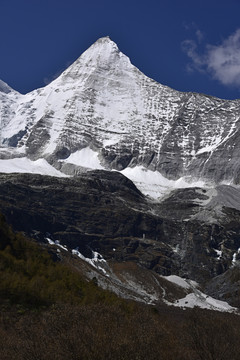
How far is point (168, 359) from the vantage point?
136ft

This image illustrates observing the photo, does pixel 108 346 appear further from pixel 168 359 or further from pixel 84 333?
pixel 168 359

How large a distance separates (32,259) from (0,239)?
24.1 feet

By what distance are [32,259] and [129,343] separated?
7738cm

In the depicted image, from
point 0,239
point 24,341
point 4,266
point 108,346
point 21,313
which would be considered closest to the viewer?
point 108,346

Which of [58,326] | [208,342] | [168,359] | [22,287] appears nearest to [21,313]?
[22,287]

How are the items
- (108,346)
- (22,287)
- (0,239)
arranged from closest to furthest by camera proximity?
(108,346), (22,287), (0,239)

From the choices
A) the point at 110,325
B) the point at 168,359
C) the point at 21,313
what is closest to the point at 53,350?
the point at 110,325

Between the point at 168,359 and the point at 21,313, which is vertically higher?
the point at 168,359

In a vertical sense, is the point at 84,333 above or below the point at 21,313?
above

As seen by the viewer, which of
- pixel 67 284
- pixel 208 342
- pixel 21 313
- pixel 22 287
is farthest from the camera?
pixel 67 284

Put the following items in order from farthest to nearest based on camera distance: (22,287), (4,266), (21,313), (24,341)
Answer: (4,266) < (22,287) < (21,313) < (24,341)

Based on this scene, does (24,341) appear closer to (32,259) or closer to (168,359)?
(168,359)

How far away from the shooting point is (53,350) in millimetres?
39875

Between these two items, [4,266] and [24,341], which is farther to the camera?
[4,266]
